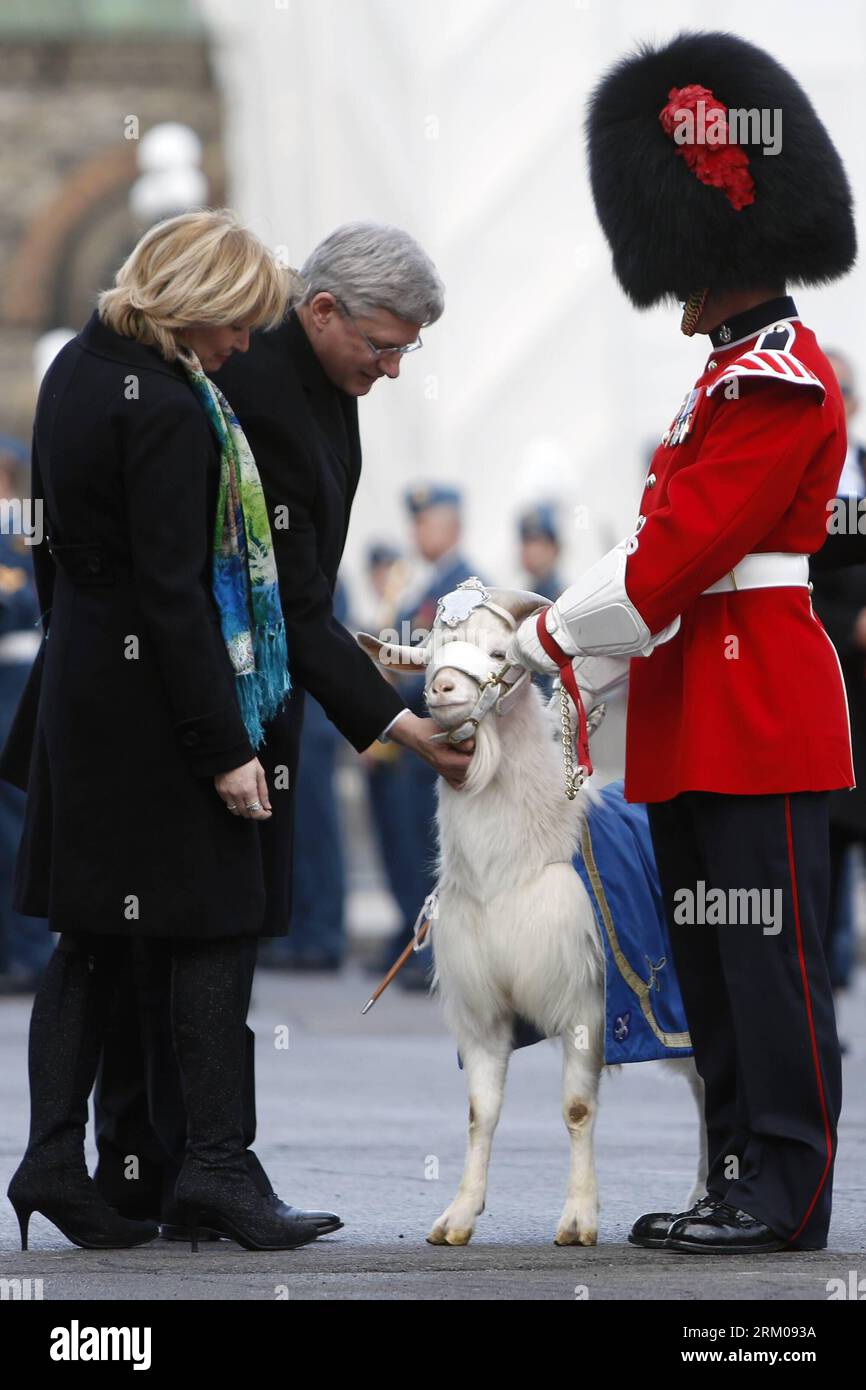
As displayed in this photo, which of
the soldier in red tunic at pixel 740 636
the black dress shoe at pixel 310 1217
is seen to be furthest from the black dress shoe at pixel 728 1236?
the black dress shoe at pixel 310 1217

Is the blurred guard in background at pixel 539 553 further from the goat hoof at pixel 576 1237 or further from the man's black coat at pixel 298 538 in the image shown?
the goat hoof at pixel 576 1237

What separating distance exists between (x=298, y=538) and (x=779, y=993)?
1372 mm

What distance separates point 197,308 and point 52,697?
2.75 feet

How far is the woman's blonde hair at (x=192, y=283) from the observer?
500 centimetres

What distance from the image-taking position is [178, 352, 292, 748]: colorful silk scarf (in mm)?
5109

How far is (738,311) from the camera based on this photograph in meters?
5.24

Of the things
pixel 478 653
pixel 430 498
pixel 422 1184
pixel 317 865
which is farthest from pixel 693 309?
pixel 317 865

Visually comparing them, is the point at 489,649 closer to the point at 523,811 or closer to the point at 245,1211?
the point at 523,811

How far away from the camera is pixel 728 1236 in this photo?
4.98 meters

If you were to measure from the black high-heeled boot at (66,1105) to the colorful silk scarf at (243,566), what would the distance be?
610 mm

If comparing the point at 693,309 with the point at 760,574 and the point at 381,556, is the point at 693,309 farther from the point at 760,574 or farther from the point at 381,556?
the point at 381,556

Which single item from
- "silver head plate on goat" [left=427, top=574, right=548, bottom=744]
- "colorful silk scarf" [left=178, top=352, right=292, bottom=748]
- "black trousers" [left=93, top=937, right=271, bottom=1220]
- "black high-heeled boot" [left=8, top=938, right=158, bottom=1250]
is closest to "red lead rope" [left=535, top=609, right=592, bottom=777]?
"silver head plate on goat" [left=427, top=574, right=548, bottom=744]

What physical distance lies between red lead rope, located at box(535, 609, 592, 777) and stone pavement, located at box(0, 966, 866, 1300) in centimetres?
101
